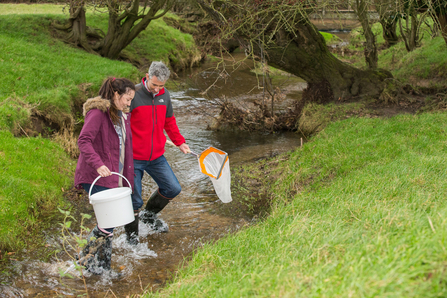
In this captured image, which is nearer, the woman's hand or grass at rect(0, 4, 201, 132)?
the woman's hand

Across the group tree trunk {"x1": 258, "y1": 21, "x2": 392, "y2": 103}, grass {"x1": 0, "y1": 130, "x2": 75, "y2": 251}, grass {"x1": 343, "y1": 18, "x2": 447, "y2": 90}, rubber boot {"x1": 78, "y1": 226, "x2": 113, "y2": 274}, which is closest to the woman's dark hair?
rubber boot {"x1": 78, "y1": 226, "x2": 113, "y2": 274}

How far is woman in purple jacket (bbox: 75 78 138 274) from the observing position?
11.9 ft

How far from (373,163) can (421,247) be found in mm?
3385

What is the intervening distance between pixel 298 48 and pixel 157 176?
20.9 ft

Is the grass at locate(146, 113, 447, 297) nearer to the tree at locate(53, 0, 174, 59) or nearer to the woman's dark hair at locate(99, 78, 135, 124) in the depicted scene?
the woman's dark hair at locate(99, 78, 135, 124)

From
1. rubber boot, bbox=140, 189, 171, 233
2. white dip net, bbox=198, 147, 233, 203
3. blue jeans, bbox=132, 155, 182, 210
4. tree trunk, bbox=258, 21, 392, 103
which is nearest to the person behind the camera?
blue jeans, bbox=132, 155, 182, 210

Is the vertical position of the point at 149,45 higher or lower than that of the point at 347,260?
higher

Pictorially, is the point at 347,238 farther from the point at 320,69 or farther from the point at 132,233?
the point at 320,69

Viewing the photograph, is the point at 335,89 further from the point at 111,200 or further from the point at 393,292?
the point at 393,292

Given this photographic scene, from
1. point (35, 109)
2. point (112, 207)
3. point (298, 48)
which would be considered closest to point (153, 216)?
point (112, 207)

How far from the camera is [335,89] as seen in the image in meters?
10.3

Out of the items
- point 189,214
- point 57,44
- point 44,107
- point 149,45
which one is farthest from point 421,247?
point 149,45

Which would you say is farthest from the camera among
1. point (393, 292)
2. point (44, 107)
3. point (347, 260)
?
point (44, 107)

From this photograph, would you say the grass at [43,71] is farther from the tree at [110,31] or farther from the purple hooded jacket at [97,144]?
the purple hooded jacket at [97,144]
